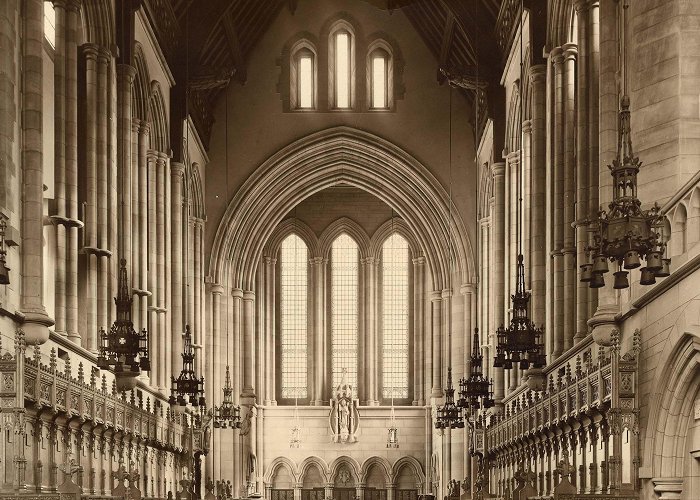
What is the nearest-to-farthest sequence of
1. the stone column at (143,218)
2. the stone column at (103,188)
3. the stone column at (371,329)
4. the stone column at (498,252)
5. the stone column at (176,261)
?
the stone column at (103,188) < the stone column at (143,218) < the stone column at (176,261) < the stone column at (498,252) < the stone column at (371,329)

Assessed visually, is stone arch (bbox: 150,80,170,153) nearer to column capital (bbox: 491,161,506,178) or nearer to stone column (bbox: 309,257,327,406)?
column capital (bbox: 491,161,506,178)

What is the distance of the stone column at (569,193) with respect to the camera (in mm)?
21375

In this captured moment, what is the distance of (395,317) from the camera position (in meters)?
45.6

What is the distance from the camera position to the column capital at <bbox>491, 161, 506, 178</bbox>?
3118cm

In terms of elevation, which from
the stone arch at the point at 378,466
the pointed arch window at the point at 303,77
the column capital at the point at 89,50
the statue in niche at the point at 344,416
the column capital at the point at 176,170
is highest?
the pointed arch window at the point at 303,77

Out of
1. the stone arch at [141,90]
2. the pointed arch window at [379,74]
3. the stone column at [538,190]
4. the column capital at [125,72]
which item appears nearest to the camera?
the column capital at [125,72]

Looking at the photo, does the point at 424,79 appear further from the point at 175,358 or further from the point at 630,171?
the point at 630,171

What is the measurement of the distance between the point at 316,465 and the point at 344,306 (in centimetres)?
589

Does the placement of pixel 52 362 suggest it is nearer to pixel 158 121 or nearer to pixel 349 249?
pixel 158 121

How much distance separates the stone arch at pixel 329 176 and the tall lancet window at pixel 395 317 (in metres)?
7.46

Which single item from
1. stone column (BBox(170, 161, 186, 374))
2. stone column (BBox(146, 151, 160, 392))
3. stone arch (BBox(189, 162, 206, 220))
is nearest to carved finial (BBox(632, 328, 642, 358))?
stone column (BBox(146, 151, 160, 392))

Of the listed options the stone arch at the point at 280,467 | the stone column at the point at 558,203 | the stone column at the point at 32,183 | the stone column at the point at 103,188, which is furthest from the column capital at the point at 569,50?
the stone arch at the point at 280,467

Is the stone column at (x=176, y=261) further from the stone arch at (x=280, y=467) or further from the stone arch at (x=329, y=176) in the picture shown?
the stone arch at (x=280, y=467)

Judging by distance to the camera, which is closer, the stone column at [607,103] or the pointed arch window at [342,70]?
the stone column at [607,103]
